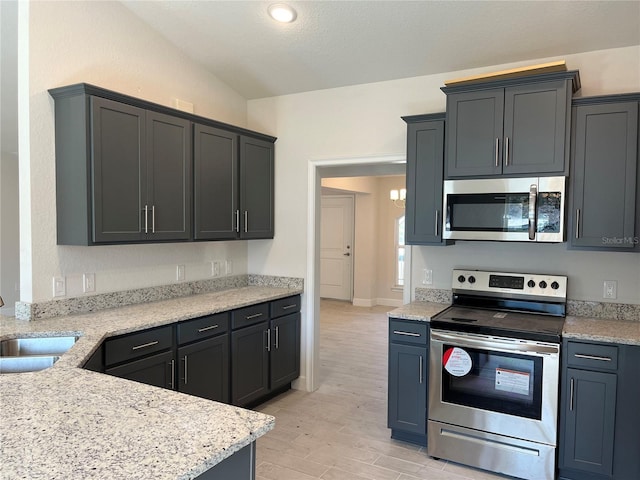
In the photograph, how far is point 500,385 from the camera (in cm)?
275

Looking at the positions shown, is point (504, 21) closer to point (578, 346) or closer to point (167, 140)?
point (578, 346)

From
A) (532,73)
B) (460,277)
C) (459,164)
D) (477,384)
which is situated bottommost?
(477,384)

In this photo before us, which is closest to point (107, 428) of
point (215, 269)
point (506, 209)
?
point (506, 209)

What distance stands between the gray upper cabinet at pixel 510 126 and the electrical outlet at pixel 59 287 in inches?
102

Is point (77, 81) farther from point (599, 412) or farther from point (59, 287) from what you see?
point (599, 412)

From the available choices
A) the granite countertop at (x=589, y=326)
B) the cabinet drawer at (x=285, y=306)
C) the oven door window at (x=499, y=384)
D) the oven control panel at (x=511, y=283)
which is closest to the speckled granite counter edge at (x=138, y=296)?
the cabinet drawer at (x=285, y=306)

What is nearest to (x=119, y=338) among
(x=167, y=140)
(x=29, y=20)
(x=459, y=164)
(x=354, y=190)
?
(x=167, y=140)

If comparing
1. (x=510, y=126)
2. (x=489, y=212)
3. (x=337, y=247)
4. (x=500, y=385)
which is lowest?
(x=500, y=385)

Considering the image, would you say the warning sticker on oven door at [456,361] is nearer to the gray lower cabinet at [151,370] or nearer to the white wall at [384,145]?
the white wall at [384,145]

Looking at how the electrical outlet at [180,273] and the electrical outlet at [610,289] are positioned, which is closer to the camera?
the electrical outlet at [610,289]

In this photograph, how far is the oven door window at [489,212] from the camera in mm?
2910

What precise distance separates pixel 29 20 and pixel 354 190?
5639 mm

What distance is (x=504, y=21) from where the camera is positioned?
9.30ft

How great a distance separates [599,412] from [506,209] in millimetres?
1283
